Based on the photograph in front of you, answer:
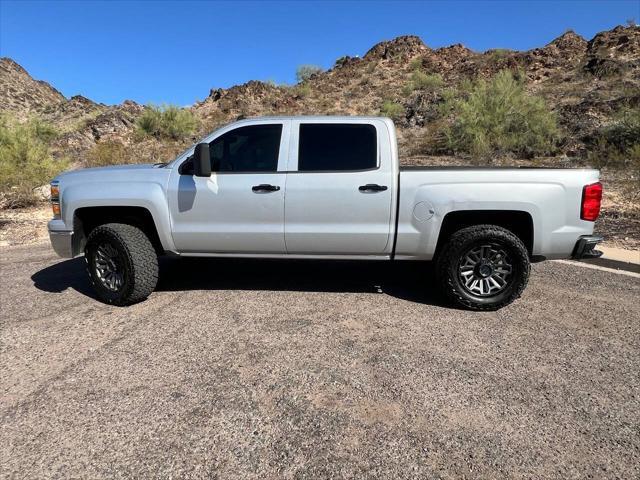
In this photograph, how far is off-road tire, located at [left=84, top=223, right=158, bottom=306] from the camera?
15.1ft

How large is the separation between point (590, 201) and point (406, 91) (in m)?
32.4

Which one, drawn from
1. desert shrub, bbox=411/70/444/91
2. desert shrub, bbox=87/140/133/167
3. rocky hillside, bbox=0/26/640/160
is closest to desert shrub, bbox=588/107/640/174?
rocky hillside, bbox=0/26/640/160

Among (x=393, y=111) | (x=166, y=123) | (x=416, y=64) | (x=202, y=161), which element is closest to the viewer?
(x=202, y=161)

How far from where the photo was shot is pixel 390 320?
4273mm

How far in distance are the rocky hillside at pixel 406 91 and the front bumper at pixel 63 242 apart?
57.4 ft

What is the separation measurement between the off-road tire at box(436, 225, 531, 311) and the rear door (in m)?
0.60

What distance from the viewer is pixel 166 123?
91.2 feet

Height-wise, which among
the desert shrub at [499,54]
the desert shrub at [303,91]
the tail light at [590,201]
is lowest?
the tail light at [590,201]

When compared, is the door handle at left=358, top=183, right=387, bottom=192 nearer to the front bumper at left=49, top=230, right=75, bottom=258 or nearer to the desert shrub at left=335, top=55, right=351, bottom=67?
the front bumper at left=49, top=230, right=75, bottom=258

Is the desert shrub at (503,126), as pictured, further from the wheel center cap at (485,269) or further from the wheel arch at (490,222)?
the wheel center cap at (485,269)

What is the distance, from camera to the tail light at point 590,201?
4.22 meters

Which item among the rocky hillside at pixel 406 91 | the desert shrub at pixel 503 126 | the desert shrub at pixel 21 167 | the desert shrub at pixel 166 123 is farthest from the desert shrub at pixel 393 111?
the desert shrub at pixel 21 167

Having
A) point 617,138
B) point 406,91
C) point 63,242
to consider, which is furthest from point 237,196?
point 406,91

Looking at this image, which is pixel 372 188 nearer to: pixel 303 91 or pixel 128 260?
pixel 128 260
